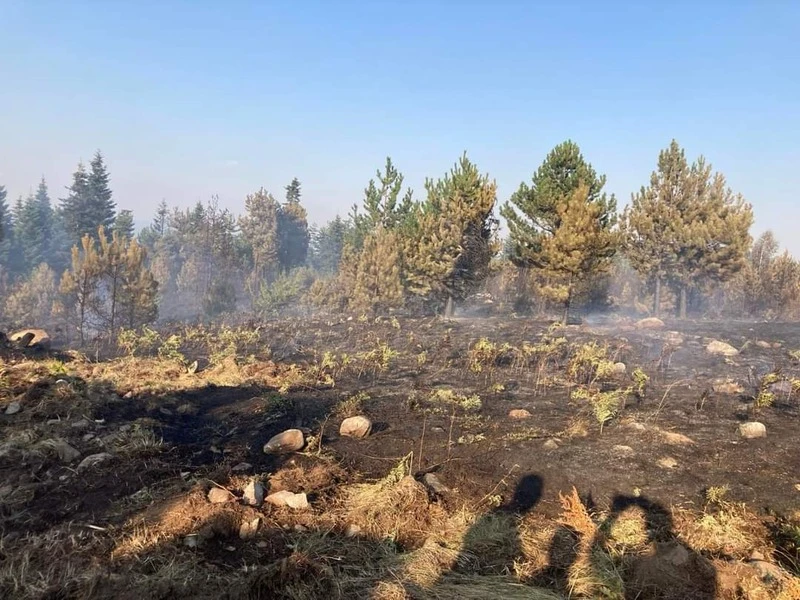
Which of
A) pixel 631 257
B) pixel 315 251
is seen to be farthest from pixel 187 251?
pixel 631 257

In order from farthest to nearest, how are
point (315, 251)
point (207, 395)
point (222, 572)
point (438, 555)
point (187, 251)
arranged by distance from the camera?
point (315, 251) < point (187, 251) < point (207, 395) < point (438, 555) < point (222, 572)

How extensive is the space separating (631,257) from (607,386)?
17.7 meters

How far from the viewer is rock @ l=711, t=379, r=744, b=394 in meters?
9.20

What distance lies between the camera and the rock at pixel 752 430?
257 inches

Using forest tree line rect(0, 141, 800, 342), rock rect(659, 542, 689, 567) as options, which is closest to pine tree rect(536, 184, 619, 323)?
forest tree line rect(0, 141, 800, 342)

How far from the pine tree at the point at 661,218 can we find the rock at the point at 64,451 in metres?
24.5

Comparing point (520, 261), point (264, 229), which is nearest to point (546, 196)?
point (520, 261)

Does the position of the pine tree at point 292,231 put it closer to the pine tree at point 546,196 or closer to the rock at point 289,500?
the pine tree at point 546,196

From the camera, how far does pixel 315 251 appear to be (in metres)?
77.8

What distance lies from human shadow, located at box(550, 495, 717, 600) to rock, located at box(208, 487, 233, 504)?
298 centimetres

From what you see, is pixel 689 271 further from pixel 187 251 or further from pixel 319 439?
pixel 187 251

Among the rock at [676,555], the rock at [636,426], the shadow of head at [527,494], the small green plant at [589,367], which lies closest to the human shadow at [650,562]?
the rock at [676,555]

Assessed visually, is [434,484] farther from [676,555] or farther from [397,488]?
[676,555]

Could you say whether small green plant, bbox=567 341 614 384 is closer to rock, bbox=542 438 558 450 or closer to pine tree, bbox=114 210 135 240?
rock, bbox=542 438 558 450
